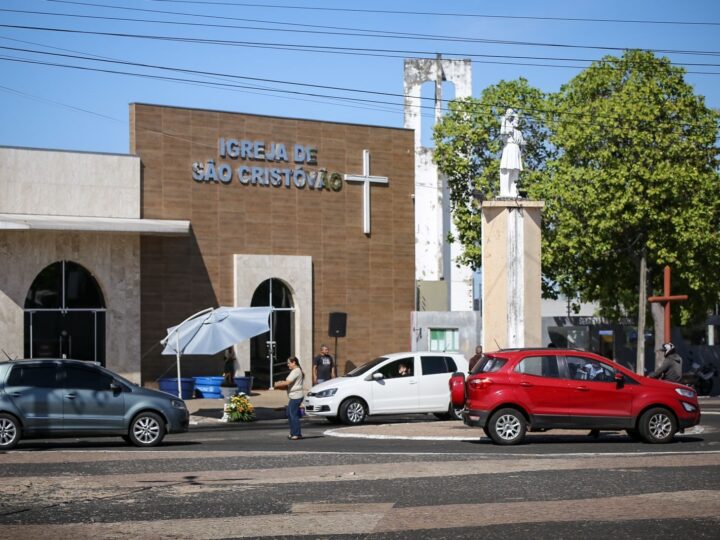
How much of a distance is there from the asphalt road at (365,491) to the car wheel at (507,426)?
0.99ft

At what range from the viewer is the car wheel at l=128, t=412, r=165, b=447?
21.2m

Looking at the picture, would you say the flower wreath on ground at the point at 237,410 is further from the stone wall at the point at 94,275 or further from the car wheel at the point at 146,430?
the car wheel at the point at 146,430

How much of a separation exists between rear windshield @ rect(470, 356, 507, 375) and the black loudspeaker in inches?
728

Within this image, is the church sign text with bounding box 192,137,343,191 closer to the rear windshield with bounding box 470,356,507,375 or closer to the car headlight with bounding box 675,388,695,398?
the rear windshield with bounding box 470,356,507,375

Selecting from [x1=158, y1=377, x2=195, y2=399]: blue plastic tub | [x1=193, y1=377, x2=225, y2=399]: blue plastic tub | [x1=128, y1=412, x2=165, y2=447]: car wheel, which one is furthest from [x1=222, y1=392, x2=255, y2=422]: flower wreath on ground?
[x1=128, y1=412, x2=165, y2=447]: car wheel

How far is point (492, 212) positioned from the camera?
28.8m

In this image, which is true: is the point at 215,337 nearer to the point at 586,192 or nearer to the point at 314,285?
the point at 314,285

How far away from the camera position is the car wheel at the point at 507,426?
20438mm

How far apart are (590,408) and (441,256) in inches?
1509

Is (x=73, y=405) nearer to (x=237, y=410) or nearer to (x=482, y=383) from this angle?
(x=482, y=383)

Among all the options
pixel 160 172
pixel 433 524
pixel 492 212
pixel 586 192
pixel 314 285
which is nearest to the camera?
pixel 433 524

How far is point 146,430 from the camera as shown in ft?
69.8

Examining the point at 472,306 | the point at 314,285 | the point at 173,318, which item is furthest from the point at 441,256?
the point at 173,318

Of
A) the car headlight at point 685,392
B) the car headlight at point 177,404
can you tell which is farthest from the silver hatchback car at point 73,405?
the car headlight at point 685,392
